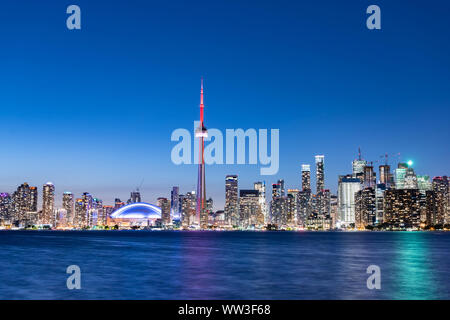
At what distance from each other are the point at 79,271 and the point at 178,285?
1709cm

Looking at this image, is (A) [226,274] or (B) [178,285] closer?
(B) [178,285]

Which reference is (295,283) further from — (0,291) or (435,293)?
(0,291)

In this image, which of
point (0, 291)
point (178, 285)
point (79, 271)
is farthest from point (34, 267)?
point (178, 285)

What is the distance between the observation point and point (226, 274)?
166ft
